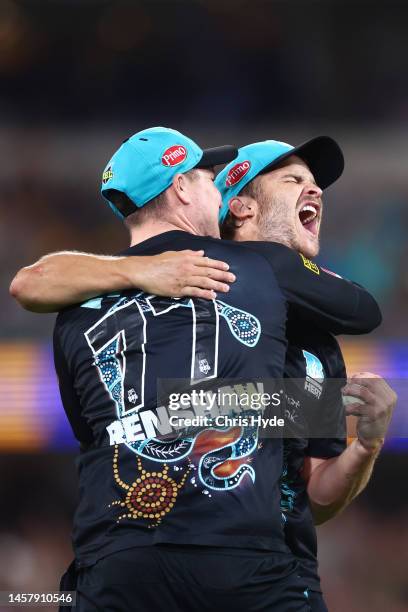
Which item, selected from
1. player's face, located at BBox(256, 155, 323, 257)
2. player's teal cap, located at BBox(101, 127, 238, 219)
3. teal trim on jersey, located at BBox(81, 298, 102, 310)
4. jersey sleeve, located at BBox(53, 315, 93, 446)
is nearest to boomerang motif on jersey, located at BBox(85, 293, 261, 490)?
teal trim on jersey, located at BBox(81, 298, 102, 310)

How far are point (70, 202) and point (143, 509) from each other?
5093 millimetres

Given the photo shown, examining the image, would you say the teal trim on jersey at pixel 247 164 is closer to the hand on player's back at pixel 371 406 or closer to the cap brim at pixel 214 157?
the cap brim at pixel 214 157

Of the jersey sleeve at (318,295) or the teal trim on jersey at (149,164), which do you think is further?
the teal trim on jersey at (149,164)

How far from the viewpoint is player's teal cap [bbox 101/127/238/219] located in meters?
2.75

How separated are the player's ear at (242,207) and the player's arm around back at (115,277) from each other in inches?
31.8

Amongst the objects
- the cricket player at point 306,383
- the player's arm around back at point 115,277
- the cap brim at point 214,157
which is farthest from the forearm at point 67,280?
the cricket player at point 306,383

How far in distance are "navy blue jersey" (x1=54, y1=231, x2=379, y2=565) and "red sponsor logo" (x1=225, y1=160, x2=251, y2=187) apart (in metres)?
0.80

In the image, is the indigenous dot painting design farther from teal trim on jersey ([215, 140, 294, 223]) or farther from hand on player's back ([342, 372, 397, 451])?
teal trim on jersey ([215, 140, 294, 223])

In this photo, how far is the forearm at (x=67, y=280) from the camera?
250cm

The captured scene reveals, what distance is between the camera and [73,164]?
7.22 meters

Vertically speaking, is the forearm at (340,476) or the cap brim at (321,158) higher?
the cap brim at (321,158)

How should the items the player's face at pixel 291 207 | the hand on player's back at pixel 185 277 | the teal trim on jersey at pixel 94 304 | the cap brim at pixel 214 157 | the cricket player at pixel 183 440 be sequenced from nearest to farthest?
the cricket player at pixel 183 440, the hand on player's back at pixel 185 277, the teal trim on jersey at pixel 94 304, the cap brim at pixel 214 157, the player's face at pixel 291 207

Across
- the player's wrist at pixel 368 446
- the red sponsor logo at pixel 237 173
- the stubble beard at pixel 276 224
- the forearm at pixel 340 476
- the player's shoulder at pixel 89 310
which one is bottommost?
the forearm at pixel 340 476

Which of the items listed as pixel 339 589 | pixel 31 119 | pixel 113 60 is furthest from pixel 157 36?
pixel 339 589
